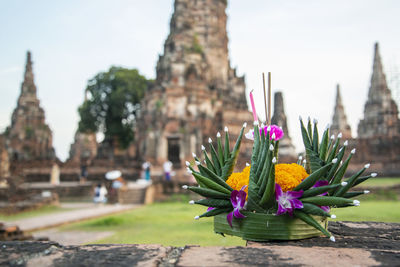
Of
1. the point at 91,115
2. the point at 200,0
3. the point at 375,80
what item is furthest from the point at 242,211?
the point at 91,115

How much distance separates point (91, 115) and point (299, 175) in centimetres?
3413

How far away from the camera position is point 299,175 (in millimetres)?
2271

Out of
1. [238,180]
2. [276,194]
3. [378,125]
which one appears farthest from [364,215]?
[378,125]

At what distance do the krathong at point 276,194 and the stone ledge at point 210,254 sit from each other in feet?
0.33

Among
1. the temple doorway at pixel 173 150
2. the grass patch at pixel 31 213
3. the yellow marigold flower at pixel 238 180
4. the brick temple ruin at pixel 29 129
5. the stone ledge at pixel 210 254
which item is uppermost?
the brick temple ruin at pixel 29 129

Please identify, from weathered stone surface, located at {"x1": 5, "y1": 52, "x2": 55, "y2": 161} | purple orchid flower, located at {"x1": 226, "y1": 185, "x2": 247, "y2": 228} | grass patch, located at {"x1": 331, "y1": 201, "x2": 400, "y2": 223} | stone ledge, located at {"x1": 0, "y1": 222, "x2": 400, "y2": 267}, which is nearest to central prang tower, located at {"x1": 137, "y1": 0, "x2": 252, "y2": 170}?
weathered stone surface, located at {"x1": 5, "y1": 52, "x2": 55, "y2": 161}

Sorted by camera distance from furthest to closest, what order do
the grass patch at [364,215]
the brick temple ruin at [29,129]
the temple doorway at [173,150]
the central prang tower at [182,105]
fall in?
the brick temple ruin at [29,129]
the temple doorway at [173,150]
the central prang tower at [182,105]
the grass patch at [364,215]

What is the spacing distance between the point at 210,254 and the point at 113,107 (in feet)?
113

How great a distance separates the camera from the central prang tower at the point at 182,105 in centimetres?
2408

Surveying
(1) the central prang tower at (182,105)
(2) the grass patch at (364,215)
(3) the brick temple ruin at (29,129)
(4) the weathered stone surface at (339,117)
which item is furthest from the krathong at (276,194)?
(3) the brick temple ruin at (29,129)

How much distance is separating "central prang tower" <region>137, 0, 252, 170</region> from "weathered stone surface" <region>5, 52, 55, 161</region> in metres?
11.1

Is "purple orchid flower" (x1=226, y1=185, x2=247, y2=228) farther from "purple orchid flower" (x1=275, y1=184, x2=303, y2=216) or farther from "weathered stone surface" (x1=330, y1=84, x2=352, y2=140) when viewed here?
"weathered stone surface" (x1=330, y1=84, x2=352, y2=140)

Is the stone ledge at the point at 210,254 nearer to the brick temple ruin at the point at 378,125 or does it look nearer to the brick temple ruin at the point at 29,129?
the brick temple ruin at the point at 378,125

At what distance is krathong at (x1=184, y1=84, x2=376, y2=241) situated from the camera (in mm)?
2066
